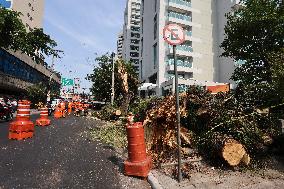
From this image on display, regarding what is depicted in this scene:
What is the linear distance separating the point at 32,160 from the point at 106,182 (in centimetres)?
261

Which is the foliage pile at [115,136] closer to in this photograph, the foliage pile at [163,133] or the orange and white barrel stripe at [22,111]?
the foliage pile at [163,133]

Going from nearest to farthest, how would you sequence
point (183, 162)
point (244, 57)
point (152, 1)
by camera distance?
point (183, 162) < point (244, 57) < point (152, 1)

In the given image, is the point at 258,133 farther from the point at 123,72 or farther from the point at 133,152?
the point at 123,72

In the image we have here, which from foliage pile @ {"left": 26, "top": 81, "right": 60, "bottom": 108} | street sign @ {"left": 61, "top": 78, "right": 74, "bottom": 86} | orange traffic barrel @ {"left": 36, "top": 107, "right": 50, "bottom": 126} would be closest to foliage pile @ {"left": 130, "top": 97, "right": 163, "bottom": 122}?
orange traffic barrel @ {"left": 36, "top": 107, "right": 50, "bottom": 126}

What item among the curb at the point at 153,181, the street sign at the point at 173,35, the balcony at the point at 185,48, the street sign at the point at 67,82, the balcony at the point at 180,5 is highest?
the balcony at the point at 180,5

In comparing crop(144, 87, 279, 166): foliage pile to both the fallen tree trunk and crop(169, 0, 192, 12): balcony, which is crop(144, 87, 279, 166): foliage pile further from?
crop(169, 0, 192, 12): balcony

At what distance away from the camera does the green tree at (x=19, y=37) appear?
755 inches

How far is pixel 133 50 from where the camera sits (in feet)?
309

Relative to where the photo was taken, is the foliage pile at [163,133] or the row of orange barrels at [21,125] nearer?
the foliage pile at [163,133]

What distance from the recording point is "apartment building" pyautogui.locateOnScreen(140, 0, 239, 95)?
141 ft

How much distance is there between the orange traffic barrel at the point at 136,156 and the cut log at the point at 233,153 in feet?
5.90

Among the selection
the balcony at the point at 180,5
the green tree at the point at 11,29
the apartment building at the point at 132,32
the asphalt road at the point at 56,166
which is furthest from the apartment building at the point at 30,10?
the asphalt road at the point at 56,166

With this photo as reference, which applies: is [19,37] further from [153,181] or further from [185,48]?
[185,48]

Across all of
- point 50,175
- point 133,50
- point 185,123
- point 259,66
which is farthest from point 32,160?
point 133,50
